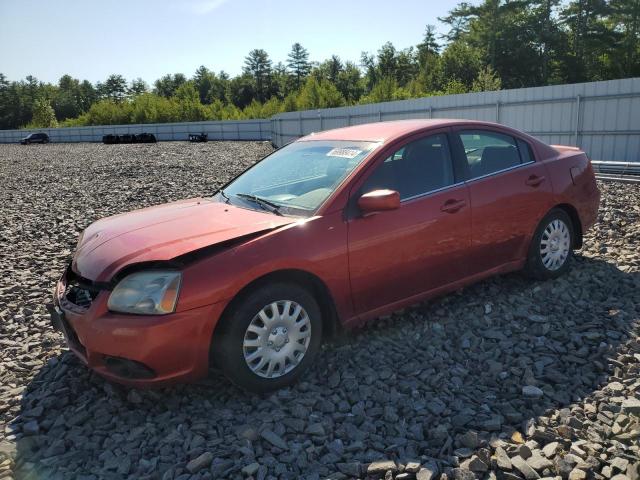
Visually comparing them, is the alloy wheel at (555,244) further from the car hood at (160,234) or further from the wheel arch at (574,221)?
the car hood at (160,234)

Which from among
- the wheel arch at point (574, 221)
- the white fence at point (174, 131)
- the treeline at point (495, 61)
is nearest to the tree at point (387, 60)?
the treeline at point (495, 61)

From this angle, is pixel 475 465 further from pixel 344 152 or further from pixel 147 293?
pixel 344 152

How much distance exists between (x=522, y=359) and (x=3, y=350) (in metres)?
3.93

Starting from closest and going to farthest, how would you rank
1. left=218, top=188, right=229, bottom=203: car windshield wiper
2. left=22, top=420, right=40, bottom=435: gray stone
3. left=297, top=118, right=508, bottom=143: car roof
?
left=22, top=420, right=40, bottom=435: gray stone
left=297, top=118, right=508, bottom=143: car roof
left=218, top=188, right=229, bottom=203: car windshield wiper

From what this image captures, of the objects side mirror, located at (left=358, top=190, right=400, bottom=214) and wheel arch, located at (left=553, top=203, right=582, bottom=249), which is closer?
side mirror, located at (left=358, top=190, right=400, bottom=214)

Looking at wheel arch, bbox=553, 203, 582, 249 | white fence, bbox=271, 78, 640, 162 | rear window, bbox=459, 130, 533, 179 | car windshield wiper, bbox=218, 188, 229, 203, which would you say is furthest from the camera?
white fence, bbox=271, 78, 640, 162

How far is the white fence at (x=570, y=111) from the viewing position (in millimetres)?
13617

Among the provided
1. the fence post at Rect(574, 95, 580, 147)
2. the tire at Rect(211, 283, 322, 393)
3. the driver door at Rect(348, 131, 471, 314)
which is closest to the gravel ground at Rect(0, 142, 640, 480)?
the tire at Rect(211, 283, 322, 393)

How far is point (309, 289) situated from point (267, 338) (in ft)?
1.46

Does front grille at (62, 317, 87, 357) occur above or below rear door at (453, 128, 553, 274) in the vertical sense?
below

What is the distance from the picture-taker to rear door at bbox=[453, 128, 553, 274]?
14.1 feet

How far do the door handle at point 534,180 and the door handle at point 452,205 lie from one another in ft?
2.81

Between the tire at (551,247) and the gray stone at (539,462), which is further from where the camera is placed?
the tire at (551,247)

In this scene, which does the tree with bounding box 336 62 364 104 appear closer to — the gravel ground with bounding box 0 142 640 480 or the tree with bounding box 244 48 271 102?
the tree with bounding box 244 48 271 102
